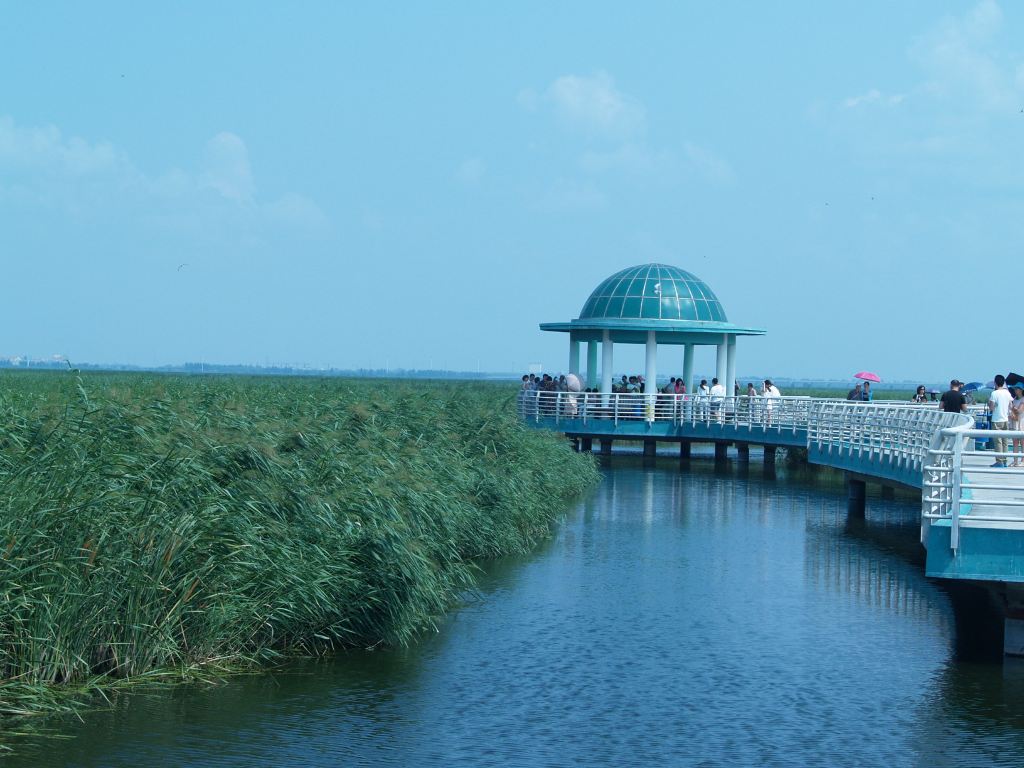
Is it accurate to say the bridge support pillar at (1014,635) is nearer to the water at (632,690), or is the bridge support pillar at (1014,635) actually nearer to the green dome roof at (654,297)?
the water at (632,690)

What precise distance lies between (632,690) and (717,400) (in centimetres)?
2645

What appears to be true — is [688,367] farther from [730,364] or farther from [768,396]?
[768,396]

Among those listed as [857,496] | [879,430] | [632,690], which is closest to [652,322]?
[857,496]

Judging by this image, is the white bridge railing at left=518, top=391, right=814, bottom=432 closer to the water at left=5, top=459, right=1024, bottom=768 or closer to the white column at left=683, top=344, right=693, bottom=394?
the white column at left=683, top=344, right=693, bottom=394

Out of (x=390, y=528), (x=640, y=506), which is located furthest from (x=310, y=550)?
(x=640, y=506)

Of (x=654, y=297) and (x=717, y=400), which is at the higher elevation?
(x=654, y=297)

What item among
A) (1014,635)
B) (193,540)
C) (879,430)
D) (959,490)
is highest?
(879,430)

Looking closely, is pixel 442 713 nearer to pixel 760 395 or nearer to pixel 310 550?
pixel 310 550

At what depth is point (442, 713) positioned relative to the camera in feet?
34.9

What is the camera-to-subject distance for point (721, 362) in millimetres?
40438

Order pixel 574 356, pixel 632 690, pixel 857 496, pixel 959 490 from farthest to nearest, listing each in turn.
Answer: pixel 574 356, pixel 857 496, pixel 959 490, pixel 632 690

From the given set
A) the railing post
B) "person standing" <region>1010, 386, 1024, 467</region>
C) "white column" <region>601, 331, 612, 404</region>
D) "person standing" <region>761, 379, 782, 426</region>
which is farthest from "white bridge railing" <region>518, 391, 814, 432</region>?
the railing post

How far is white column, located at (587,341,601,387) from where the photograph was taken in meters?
40.5

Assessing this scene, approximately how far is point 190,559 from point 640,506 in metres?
16.0
